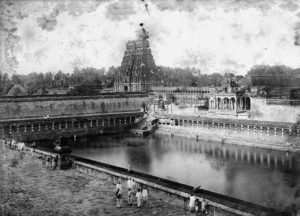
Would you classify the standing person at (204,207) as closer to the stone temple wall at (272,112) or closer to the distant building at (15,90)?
the stone temple wall at (272,112)

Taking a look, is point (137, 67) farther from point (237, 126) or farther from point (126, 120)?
point (237, 126)

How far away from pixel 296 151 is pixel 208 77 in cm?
4724

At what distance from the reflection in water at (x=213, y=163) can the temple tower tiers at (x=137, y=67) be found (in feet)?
78.8

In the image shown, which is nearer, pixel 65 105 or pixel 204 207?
pixel 204 207

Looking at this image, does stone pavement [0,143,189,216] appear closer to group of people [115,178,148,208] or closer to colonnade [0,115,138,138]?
group of people [115,178,148,208]

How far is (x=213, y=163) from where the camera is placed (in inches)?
808

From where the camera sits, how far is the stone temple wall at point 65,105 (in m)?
Result: 32.9

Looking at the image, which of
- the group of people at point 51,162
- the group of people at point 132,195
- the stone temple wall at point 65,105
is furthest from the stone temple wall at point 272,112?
the group of people at point 132,195

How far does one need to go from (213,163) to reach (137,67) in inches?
1337

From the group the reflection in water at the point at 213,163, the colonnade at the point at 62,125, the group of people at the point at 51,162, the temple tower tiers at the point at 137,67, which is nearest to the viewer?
the group of people at the point at 51,162

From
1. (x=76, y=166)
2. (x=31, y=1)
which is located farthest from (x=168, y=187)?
(x=31, y=1)

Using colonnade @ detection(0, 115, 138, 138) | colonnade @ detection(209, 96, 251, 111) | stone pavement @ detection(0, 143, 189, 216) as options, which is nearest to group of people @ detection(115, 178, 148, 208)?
stone pavement @ detection(0, 143, 189, 216)

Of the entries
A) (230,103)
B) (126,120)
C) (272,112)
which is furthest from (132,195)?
(126,120)

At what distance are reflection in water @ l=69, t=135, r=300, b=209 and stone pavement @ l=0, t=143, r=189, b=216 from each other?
533 cm
